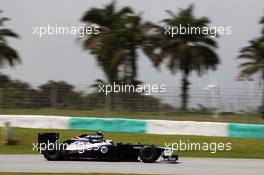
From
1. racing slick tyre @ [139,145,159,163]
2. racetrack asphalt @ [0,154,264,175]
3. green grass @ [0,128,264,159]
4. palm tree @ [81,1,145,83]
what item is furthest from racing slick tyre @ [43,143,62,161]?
Answer: palm tree @ [81,1,145,83]

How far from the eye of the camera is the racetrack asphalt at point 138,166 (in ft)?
39.3

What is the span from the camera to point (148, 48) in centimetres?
3139

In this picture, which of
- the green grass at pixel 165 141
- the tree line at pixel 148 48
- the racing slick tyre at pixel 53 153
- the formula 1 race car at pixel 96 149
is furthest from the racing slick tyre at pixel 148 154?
the tree line at pixel 148 48

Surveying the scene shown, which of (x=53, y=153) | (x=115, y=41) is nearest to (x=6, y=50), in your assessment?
(x=115, y=41)

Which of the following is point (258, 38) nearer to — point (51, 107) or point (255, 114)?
point (255, 114)

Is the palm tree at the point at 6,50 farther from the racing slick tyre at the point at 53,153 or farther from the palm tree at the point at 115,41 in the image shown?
the racing slick tyre at the point at 53,153

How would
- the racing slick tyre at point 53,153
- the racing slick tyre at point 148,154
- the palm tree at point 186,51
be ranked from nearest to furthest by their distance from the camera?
1. the racing slick tyre at point 148,154
2. the racing slick tyre at point 53,153
3. the palm tree at point 186,51

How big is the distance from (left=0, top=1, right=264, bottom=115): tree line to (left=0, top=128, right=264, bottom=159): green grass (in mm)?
10083

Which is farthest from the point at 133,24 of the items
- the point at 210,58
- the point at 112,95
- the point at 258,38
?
the point at 112,95

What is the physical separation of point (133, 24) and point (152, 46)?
5.84 ft

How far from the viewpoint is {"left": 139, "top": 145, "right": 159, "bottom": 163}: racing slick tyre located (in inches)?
537

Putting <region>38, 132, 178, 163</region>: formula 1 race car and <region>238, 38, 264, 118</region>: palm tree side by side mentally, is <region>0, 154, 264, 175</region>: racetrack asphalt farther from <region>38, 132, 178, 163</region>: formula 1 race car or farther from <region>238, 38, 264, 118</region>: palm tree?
<region>238, 38, 264, 118</region>: palm tree

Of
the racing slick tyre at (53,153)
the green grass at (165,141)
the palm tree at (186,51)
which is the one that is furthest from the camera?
the palm tree at (186,51)

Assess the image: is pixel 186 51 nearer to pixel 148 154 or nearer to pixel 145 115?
pixel 145 115
